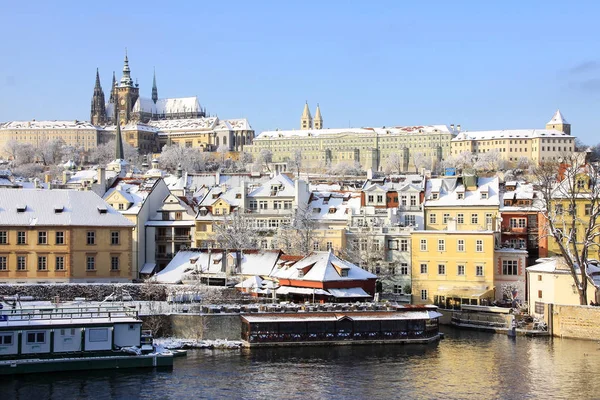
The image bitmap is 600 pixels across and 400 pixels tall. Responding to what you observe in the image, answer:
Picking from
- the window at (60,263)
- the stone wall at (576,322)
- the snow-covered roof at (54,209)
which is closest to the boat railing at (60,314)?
the window at (60,263)

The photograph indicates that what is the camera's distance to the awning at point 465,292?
190ft

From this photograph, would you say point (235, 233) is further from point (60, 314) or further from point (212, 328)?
point (60, 314)

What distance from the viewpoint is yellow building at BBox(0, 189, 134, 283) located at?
58219 mm

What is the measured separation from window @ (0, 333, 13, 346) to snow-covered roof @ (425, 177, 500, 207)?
110ft

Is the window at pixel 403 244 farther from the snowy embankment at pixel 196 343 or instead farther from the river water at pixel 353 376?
the snowy embankment at pixel 196 343

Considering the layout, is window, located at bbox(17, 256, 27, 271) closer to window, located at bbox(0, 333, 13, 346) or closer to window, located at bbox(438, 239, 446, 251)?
window, located at bbox(0, 333, 13, 346)

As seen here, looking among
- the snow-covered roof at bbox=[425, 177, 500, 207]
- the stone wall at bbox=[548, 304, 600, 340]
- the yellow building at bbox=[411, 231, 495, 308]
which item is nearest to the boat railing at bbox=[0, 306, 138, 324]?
the yellow building at bbox=[411, 231, 495, 308]

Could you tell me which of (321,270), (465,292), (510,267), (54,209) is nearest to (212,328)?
(321,270)

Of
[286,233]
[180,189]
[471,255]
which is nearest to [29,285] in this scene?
[286,233]

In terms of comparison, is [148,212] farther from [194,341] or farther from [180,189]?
[194,341]

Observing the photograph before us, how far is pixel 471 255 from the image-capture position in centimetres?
5941

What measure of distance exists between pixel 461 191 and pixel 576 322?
668 inches

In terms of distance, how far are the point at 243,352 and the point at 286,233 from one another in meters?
20.6

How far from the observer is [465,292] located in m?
58.5
